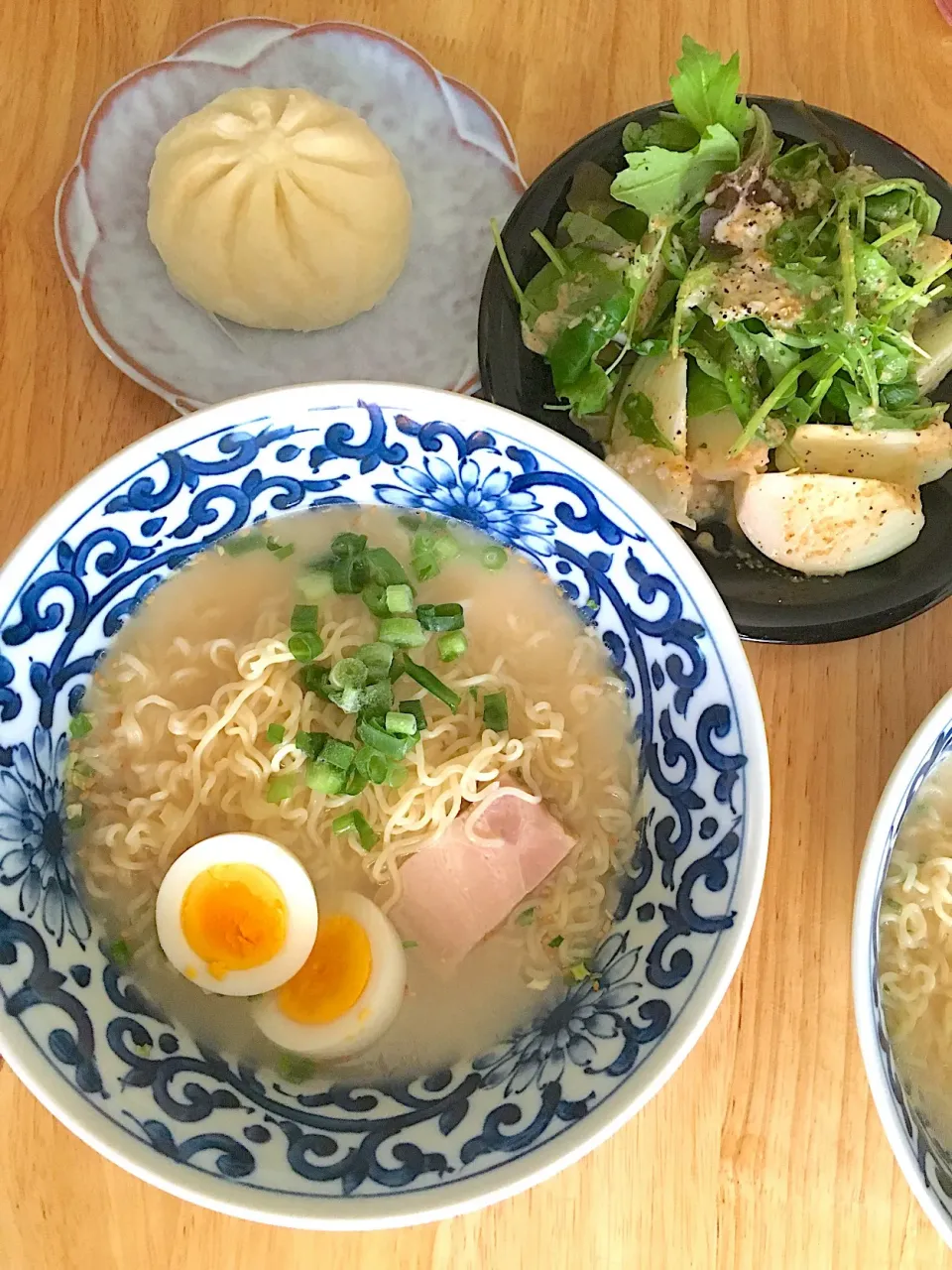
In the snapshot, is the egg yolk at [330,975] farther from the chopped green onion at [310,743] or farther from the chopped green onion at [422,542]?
the chopped green onion at [422,542]

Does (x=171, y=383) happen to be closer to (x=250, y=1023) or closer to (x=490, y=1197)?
(x=250, y=1023)

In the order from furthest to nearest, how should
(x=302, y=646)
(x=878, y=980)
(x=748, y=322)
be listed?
(x=748, y=322), (x=302, y=646), (x=878, y=980)

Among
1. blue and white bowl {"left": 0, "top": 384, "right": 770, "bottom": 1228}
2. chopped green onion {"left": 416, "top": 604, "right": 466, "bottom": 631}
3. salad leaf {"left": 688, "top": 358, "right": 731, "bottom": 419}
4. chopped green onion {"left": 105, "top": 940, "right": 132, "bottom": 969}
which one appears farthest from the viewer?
salad leaf {"left": 688, "top": 358, "right": 731, "bottom": 419}

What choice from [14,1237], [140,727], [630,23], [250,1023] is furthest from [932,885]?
[630,23]

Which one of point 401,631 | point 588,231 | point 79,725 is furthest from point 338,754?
point 588,231

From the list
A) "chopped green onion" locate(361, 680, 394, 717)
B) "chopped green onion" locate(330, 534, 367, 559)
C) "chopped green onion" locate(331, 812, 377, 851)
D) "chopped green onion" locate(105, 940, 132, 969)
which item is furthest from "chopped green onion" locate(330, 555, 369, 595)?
"chopped green onion" locate(105, 940, 132, 969)

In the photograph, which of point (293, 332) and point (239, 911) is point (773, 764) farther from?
point (293, 332)

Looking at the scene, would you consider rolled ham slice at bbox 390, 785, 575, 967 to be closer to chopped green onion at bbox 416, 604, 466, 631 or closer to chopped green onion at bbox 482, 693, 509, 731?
chopped green onion at bbox 482, 693, 509, 731
